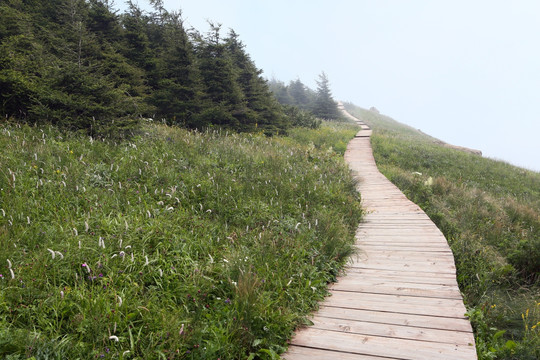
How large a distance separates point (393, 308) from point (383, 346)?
78cm

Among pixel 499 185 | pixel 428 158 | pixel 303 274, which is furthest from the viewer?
pixel 428 158

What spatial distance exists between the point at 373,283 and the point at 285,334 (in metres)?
1.75

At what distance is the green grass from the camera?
2727 millimetres

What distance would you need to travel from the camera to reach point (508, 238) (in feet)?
24.4

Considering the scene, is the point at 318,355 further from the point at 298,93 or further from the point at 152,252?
the point at 298,93

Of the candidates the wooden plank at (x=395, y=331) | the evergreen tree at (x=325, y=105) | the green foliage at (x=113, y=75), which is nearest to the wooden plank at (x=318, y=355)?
the wooden plank at (x=395, y=331)

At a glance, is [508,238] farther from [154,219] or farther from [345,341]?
[154,219]

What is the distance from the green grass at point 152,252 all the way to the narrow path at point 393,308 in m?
0.28

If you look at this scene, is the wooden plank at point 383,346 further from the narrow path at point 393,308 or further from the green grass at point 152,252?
the green grass at point 152,252

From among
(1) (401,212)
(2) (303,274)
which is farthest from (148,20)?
(2) (303,274)

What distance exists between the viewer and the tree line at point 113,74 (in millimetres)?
8375

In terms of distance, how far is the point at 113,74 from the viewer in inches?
496

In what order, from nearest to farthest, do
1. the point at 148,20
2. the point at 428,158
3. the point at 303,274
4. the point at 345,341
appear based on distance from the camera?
1. the point at 345,341
2. the point at 303,274
3. the point at 428,158
4. the point at 148,20

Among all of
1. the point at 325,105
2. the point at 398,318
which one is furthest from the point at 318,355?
the point at 325,105
